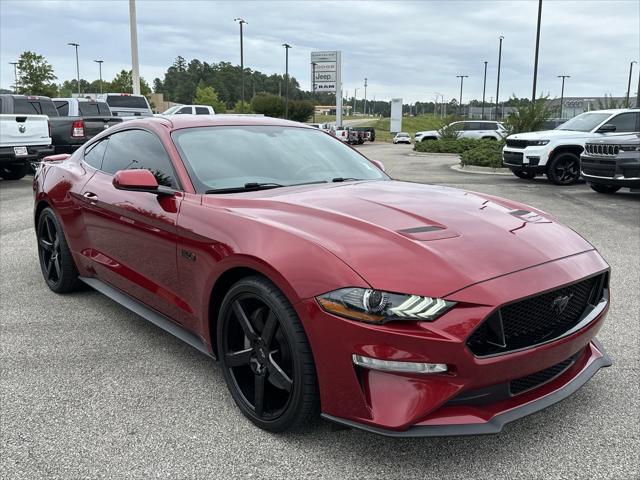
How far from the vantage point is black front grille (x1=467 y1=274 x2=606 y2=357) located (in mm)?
2311

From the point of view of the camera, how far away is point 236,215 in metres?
2.97

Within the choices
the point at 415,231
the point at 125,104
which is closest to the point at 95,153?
the point at 415,231

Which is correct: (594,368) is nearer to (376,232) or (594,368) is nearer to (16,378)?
(376,232)

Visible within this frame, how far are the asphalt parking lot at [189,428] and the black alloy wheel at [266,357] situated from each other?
0.44 ft

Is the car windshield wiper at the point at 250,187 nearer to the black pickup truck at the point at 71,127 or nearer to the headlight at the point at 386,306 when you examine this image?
the headlight at the point at 386,306

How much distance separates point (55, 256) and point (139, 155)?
1.68 m

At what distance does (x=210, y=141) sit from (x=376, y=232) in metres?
1.56

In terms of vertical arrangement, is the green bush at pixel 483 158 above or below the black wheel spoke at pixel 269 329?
below

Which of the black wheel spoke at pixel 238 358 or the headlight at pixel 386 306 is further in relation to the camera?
the black wheel spoke at pixel 238 358

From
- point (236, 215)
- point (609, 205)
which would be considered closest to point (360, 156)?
point (236, 215)

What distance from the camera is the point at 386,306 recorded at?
7.46ft

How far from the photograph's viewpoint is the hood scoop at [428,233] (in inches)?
103

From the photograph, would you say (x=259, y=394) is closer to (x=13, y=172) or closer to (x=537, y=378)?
(x=537, y=378)

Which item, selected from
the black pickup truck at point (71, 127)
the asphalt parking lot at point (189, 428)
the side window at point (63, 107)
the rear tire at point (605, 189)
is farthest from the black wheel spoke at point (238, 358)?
the side window at point (63, 107)
